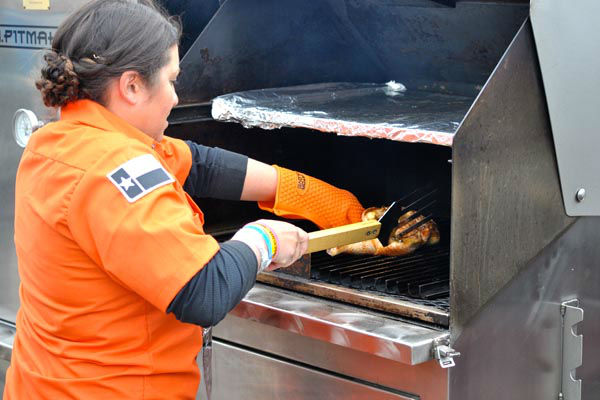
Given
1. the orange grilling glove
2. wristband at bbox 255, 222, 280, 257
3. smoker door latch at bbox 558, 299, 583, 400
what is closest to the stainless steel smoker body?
smoker door latch at bbox 558, 299, 583, 400

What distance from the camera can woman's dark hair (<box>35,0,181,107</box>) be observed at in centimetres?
167

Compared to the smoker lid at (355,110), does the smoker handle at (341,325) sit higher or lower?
lower

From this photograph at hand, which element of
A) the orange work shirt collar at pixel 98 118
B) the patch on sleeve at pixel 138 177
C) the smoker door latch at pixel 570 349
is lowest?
the smoker door latch at pixel 570 349

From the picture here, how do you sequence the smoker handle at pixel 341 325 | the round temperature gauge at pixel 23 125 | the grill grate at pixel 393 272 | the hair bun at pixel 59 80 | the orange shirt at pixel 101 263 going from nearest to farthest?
the orange shirt at pixel 101 263 → the hair bun at pixel 59 80 → the smoker handle at pixel 341 325 → the grill grate at pixel 393 272 → the round temperature gauge at pixel 23 125

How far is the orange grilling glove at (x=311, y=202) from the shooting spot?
7.40 ft

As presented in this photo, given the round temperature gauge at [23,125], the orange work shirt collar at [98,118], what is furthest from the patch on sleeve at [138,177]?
the round temperature gauge at [23,125]

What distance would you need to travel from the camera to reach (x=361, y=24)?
2641 mm

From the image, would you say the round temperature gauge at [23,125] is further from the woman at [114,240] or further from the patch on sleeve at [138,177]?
the patch on sleeve at [138,177]

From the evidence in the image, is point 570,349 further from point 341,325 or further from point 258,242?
point 258,242

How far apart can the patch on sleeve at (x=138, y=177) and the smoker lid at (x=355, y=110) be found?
20.9 inches

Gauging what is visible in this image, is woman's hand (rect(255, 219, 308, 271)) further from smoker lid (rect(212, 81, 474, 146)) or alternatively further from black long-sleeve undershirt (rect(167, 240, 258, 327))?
smoker lid (rect(212, 81, 474, 146))

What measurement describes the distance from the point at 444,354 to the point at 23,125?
70.9 inches

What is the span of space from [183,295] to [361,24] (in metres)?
1.30

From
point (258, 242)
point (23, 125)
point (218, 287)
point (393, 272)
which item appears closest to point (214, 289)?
Result: point (218, 287)
